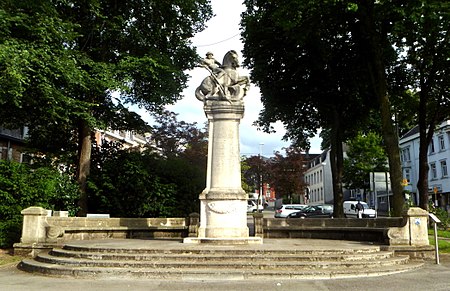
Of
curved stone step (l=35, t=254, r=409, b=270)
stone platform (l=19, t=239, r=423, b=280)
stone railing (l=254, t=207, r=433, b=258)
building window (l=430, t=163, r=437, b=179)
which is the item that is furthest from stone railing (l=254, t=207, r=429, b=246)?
building window (l=430, t=163, r=437, b=179)

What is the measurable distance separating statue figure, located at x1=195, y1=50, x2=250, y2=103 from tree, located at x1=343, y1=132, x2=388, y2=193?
37.4 meters

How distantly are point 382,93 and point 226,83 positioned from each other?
28.8 ft

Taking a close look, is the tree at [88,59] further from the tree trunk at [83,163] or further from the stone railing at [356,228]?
the stone railing at [356,228]

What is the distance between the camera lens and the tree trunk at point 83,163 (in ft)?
65.4

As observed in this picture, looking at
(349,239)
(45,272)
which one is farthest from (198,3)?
(45,272)

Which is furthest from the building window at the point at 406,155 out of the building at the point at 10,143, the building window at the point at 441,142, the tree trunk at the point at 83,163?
the tree trunk at the point at 83,163

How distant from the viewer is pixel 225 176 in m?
13.0

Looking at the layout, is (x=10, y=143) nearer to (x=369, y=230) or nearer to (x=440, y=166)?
(x=369, y=230)

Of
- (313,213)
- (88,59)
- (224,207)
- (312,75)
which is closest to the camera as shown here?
(224,207)

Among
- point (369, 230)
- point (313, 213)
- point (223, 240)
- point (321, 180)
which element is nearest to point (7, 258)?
point (223, 240)

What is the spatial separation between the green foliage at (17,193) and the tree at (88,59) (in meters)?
2.52

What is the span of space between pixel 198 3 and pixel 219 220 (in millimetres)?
14742

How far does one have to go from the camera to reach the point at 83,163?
67.7 ft

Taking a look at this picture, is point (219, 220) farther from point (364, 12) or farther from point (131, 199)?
point (364, 12)
